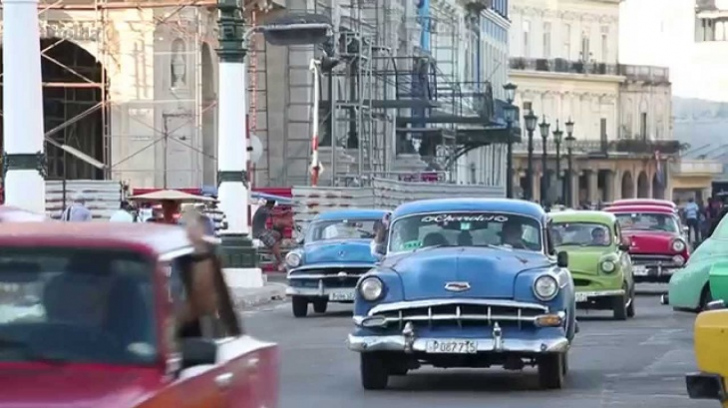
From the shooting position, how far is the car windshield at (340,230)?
29.0m

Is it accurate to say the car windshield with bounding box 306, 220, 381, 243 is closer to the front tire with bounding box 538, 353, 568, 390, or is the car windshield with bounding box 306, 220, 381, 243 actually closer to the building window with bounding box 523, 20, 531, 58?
the front tire with bounding box 538, 353, 568, 390

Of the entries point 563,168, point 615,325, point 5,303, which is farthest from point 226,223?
point 563,168

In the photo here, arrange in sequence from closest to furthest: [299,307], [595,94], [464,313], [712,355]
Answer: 1. [712,355]
2. [464,313]
3. [299,307]
4. [595,94]

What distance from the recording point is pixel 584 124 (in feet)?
394

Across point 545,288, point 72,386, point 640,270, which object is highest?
point 72,386

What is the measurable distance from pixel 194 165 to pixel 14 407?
3718cm

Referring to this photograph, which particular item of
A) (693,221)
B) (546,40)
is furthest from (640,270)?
(546,40)

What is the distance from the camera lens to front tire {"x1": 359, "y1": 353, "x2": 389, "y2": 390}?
1664cm

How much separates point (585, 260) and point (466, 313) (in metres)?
10.9

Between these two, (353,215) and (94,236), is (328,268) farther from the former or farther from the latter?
(94,236)

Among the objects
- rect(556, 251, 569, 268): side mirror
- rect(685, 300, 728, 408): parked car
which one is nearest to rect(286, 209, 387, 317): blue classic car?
rect(556, 251, 569, 268): side mirror

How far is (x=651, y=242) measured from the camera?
1307 inches

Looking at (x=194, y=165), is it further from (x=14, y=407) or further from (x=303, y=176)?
(x=14, y=407)

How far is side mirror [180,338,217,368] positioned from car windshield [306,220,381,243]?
2060 centimetres
